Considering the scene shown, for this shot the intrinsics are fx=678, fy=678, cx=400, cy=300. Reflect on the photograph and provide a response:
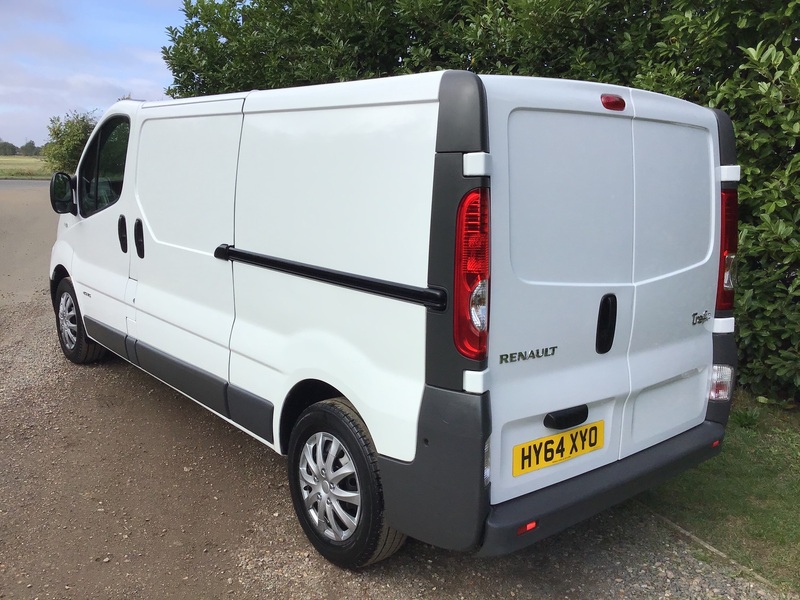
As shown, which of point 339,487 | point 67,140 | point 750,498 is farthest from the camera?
point 67,140

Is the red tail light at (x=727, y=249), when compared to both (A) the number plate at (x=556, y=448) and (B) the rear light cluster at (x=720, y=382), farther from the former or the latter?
(A) the number plate at (x=556, y=448)

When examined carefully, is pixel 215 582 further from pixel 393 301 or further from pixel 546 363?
pixel 546 363

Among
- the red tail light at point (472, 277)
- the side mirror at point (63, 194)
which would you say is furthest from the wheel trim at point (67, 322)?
the red tail light at point (472, 277)

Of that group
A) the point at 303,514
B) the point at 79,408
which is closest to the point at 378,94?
the point at 303,514

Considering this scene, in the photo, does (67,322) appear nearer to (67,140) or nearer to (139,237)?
(139,237)

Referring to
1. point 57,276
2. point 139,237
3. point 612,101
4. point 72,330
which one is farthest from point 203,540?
point 57,276

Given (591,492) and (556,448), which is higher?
(556,448)

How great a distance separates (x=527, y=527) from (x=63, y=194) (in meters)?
4.56

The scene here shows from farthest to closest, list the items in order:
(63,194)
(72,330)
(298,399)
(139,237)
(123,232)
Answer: (72,330), (63,194), (123,232), (139,237), (298,399)

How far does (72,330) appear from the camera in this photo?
5742 millimetres

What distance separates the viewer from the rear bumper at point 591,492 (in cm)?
244

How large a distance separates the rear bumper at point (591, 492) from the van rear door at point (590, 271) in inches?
1.8

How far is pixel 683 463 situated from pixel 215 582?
7.08ft

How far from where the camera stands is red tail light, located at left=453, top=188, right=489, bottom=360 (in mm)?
2291
